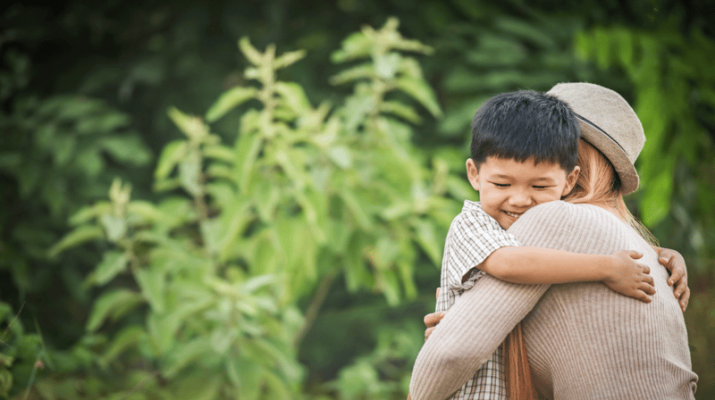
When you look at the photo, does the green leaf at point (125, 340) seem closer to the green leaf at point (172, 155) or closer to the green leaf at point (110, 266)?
the green leaf at point (110, 266)

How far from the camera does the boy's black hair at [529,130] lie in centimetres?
99

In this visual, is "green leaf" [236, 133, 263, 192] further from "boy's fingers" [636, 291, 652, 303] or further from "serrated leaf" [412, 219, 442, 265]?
"boy's fingers" [636, 291, 652, 303]

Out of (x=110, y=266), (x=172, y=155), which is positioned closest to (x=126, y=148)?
(x=172, y=155)

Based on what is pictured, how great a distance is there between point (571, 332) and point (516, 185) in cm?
28

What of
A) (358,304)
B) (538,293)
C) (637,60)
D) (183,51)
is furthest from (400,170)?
(538,293)

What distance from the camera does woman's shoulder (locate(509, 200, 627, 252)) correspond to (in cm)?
96

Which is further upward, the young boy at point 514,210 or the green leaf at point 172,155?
the green leaf at point 172,155

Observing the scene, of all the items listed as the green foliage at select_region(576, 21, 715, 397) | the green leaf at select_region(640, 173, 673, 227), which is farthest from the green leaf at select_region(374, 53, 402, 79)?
the green leaf at select_region(640, 173, 673, 227)

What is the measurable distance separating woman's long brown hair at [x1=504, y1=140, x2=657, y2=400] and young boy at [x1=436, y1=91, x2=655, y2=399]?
35mm

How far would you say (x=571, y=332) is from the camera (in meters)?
0.93

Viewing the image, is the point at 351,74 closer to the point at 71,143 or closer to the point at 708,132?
the point at 71,143

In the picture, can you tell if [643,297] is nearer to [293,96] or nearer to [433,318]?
[433,318]

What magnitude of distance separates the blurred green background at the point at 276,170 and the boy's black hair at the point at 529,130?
1.51 metres

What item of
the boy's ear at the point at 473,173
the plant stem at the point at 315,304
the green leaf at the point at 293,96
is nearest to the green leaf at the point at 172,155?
the green leaf at the point at 293,96
